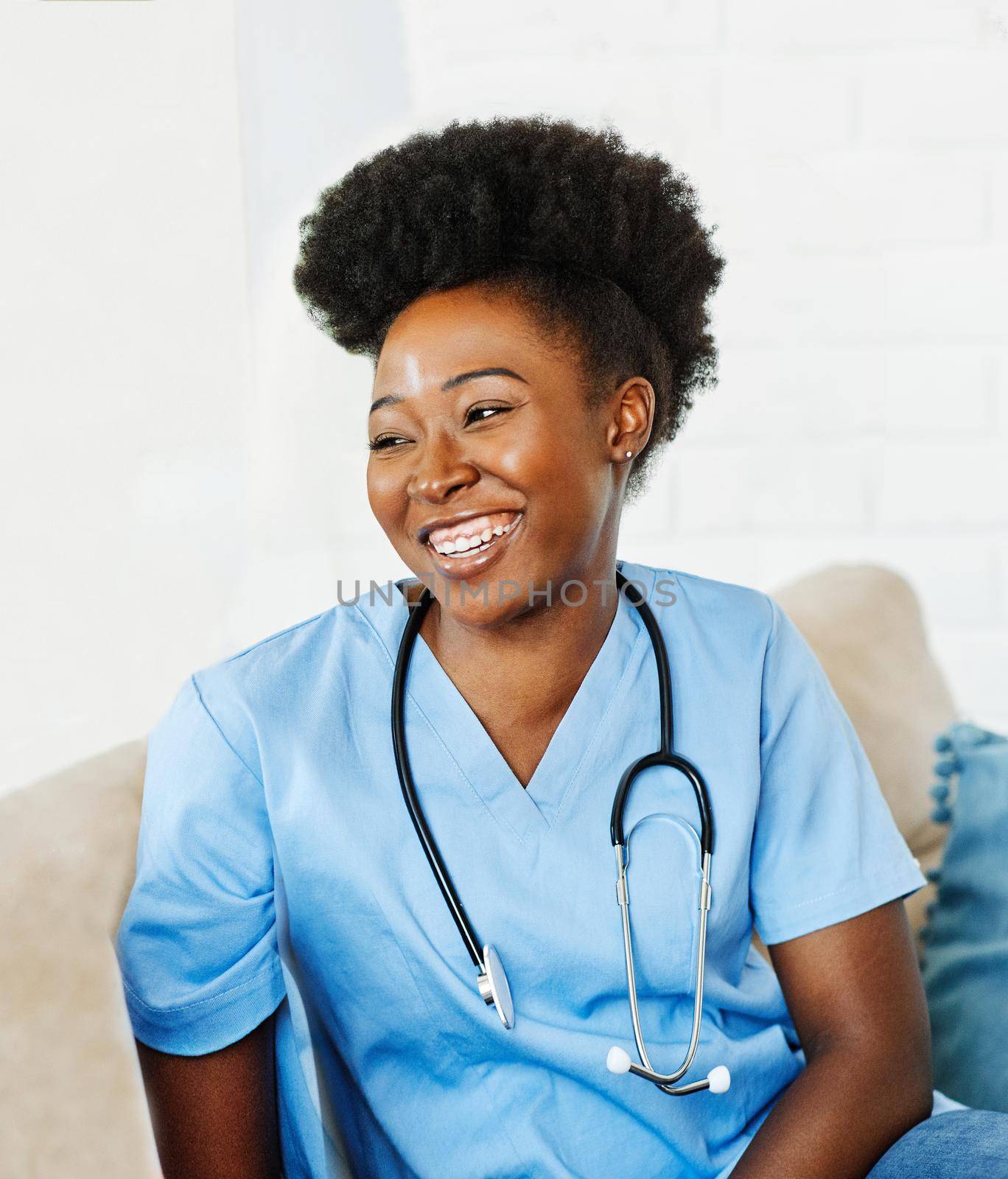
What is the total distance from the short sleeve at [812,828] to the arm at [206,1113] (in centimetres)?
44

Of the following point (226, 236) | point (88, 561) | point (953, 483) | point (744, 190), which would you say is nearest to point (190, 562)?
point (88, 561)

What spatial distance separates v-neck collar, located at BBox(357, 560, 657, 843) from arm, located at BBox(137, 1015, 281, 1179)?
0.83 feet

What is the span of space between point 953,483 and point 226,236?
1107 millimetres

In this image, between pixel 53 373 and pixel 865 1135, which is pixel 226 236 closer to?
pixel 53 373

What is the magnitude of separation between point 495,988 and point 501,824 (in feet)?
0.42

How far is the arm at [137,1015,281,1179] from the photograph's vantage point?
35.2 inches

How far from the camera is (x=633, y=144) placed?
158 cm

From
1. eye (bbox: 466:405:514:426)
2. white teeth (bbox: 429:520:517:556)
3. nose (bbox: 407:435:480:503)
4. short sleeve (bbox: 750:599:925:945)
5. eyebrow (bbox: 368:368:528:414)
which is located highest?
eyebrow (bbox: 368:368:528:414)

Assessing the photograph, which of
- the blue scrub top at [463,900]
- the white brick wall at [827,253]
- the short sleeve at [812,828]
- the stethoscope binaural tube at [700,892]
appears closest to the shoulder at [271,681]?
the blue scrub top at [463,900]

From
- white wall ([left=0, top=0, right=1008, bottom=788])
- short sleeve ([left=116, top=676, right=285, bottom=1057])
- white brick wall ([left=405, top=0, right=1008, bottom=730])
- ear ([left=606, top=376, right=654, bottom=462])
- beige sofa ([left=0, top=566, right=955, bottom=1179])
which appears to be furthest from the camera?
white brick wall ([left=405, top=0, right=1008, bottom=730])

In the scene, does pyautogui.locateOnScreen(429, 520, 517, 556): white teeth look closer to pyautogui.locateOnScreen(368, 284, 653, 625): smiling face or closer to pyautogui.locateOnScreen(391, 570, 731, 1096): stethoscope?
pyautogui.locateOnScreen(368, 284, 653, 625): smiling face

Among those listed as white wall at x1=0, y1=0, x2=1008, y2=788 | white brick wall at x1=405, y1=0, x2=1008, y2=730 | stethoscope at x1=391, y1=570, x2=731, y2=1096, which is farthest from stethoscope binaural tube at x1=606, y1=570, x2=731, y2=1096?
white brick wall at x1=405, y1=0, x2=1008, y2=730

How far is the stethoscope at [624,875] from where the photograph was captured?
35.9 inches

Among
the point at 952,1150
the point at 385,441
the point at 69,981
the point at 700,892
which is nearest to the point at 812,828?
the point at 700,892
